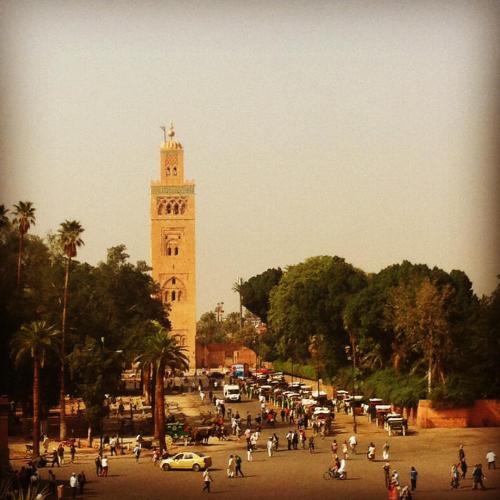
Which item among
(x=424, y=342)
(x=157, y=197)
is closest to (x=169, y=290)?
(x=157, y=197)

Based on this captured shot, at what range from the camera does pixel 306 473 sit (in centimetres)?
3478

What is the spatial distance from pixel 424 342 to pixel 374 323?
7700 mm

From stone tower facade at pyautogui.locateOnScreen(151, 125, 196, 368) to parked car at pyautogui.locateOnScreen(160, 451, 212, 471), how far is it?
70.1 m

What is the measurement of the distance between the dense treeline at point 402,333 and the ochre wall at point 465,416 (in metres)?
0.46

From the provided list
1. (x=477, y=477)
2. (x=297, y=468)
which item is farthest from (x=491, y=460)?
(x=297, y=468)

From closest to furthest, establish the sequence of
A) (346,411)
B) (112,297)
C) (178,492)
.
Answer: (178,492), (346,411), (112,297)

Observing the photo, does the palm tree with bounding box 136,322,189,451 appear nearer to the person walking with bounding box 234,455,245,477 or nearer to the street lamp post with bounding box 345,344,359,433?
the person walking with bounding box 234,455,245,477

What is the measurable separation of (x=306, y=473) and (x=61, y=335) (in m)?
16.5

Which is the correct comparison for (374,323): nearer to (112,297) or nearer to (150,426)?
(150,426)

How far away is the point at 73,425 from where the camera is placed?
4994 centimetres

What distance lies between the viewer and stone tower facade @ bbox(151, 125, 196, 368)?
356 feet

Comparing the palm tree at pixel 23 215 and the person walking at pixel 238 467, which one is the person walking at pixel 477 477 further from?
the palm tree at pixel 23 215

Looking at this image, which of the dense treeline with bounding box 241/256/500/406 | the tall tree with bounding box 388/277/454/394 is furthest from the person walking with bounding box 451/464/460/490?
the tall tree with bounding box 388/277/454/394

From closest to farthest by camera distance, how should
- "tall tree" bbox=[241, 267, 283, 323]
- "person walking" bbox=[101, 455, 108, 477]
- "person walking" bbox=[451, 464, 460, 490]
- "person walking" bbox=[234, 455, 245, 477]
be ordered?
"person walking" bbox=[451, 464, 460, 490] < "person walking" bbox=[234, 455, 245, 477] < "person walking" bbox=[101, 455, 108, 477] < "tall tree" bbox=[241, 267, 283, 323]
